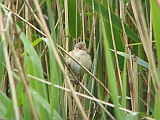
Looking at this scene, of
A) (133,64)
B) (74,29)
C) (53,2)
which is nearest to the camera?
(133,64)

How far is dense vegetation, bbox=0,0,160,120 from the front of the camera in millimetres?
1091

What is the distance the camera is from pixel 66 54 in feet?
6.16

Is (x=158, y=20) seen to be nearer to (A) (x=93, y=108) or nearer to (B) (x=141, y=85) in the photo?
(B) (x=141, y=85)

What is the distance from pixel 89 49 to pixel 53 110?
3.32 feet

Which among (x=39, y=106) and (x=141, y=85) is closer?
(x=39, y=106)

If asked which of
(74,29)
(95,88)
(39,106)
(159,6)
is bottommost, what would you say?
(95,88)

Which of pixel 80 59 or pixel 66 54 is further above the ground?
pixel 66 54

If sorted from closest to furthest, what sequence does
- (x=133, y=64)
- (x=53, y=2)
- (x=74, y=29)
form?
(x=133, y=64), (x=74, y=29), (x=53, y=2)

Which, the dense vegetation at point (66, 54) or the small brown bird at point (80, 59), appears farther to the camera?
the small brown bird at point (80, 59)

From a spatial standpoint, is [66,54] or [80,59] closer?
[66,54]

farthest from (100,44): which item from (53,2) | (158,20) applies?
(158,20)

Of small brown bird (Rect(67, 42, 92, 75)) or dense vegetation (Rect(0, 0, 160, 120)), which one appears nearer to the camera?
dense vegetation (Rect(0, 0, 160, 120))

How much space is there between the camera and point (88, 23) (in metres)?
2.27

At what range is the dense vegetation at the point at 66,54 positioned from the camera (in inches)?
42.9
